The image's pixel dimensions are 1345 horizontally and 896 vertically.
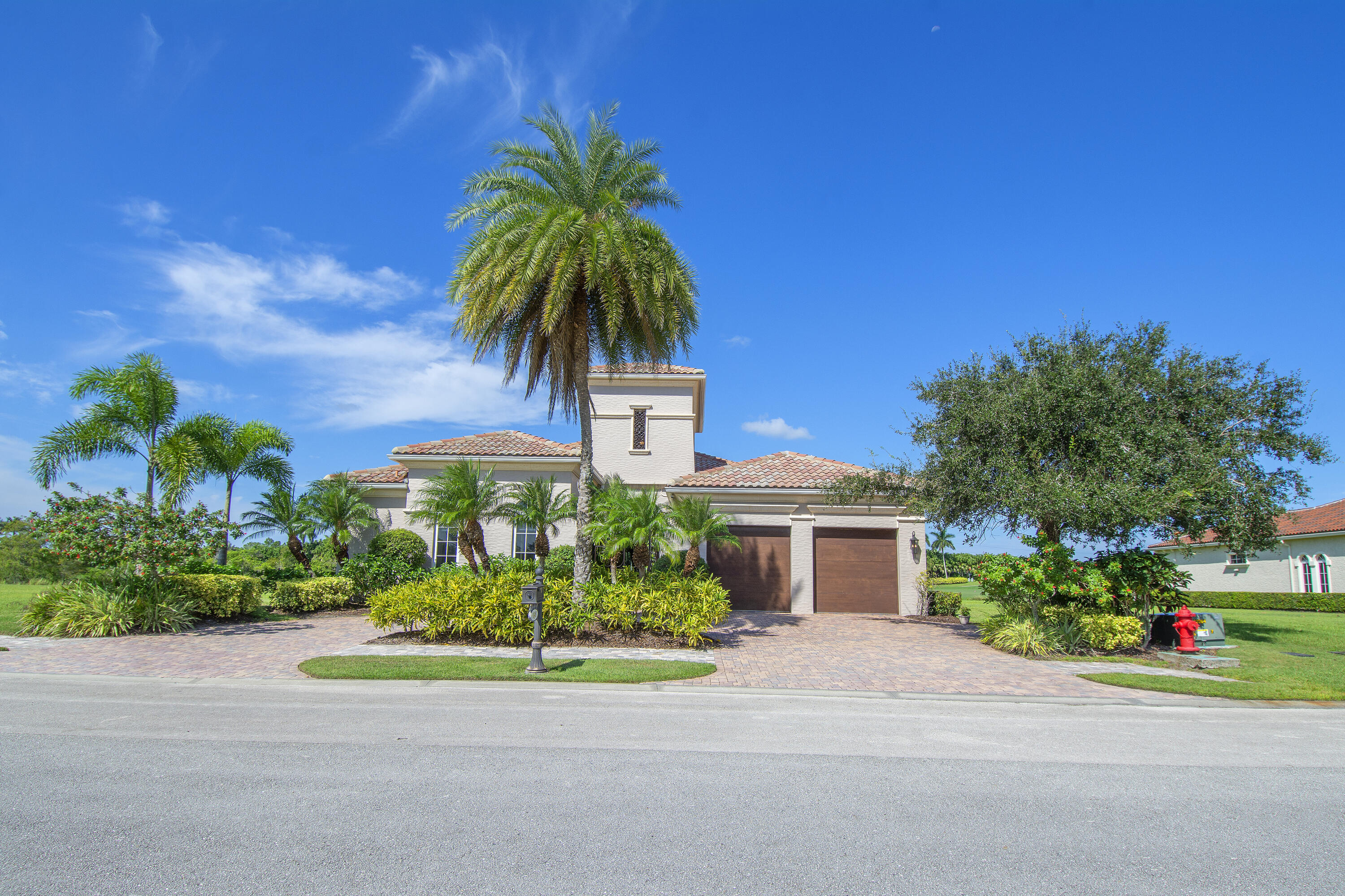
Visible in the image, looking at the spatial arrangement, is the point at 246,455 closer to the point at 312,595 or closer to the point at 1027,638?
the point at 312,595

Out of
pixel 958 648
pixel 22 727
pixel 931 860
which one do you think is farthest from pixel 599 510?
pixel 931 860

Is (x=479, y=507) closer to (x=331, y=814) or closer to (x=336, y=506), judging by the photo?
(x=336, y=506)

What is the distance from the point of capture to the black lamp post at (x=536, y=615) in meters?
10.6

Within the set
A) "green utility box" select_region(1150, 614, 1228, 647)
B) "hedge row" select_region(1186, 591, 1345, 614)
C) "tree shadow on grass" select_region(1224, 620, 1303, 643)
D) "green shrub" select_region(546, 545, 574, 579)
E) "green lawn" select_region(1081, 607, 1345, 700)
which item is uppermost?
"green shrub" select_region(546, 545, 574, 579)

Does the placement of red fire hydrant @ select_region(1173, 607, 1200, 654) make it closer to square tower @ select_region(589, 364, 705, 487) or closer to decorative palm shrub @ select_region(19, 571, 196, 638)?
square tower @ select_region(589, 364, 705, 487)

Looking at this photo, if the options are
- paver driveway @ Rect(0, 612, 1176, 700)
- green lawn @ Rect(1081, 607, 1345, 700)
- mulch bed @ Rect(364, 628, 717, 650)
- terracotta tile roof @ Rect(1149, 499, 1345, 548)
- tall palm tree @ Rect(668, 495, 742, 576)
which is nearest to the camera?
green lawn @ Rect(1081, 607, 1345, 700)

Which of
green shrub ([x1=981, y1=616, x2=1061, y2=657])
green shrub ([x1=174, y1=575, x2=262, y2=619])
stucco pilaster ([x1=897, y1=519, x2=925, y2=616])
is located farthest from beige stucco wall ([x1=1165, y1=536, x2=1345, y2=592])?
green shrub ([x1=174, y1=575, x2=262, y2=619])

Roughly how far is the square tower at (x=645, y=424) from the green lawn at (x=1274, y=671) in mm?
14586

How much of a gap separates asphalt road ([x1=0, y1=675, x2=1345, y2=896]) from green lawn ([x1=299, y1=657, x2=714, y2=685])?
77.2 inches

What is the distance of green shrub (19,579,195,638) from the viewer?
47.4ft

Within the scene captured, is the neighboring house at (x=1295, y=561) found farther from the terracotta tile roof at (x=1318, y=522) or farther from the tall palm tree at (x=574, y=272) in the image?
the tall palm tree at (x=574, y=272)

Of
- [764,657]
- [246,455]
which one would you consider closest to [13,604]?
[246,455]

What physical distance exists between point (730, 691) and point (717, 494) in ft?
37.5

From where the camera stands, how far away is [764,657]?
1270cm
